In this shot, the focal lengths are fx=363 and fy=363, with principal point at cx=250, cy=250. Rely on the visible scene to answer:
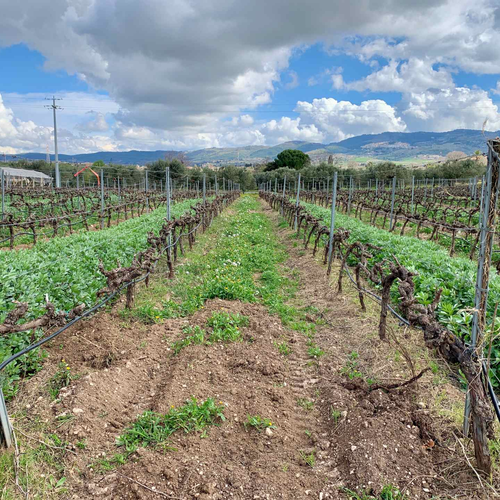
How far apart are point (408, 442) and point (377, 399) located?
723mm

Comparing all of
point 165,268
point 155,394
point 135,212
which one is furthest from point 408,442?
point 135,212

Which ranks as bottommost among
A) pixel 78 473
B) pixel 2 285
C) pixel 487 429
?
pixel 78 473

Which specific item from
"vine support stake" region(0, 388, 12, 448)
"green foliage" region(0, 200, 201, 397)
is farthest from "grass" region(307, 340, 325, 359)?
"vine support stake" region(0, 388, 12, 448)

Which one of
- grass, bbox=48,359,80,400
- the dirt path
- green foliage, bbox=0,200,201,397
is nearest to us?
the dirt path

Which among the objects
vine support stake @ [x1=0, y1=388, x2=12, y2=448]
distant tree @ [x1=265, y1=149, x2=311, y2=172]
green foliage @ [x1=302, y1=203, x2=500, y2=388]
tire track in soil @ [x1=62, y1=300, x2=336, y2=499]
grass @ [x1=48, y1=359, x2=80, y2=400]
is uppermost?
distant tree @ [x1=265, y1=149, x2=311, y2=172]

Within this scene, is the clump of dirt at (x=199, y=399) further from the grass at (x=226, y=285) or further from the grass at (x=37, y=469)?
the grass at (x=226, y=285)

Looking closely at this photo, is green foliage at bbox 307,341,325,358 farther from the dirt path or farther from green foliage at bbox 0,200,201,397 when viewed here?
green foliage at bbox 0,200,201,397

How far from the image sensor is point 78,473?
11.6 ft

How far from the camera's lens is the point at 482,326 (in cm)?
347

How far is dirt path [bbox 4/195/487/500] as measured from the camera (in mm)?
→ 3350

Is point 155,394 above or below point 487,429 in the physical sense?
below

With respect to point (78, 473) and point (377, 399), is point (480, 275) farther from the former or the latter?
point (78, 473)

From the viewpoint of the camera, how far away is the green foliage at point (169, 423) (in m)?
3.91

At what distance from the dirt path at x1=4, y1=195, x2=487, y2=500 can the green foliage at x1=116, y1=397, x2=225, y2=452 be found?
0.10 meters
